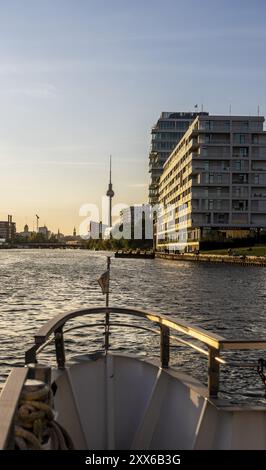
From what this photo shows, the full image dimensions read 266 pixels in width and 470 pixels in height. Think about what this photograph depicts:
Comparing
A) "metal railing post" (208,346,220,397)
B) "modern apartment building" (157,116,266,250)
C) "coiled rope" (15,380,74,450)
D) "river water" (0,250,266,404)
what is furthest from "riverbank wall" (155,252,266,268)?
"coiled rope" (15,380,74,450)

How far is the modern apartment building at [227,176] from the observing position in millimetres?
117875

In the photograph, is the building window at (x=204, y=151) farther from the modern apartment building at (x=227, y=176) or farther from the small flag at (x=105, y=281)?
the small flag at (x=105, y=281)

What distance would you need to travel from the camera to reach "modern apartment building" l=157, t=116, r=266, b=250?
117875 mm

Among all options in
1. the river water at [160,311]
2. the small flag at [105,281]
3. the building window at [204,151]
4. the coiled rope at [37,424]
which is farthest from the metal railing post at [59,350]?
the building window at [204,151]

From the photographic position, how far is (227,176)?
119250mm

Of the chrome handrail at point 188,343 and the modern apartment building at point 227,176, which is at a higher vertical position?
the modern apartment building at point 227,176

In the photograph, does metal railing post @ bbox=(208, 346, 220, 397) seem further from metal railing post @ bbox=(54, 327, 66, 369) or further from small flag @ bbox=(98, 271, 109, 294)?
small flag @ bbox=(98, 271, 109, 294)

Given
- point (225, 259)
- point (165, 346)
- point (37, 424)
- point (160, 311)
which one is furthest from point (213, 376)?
point (225, 259)

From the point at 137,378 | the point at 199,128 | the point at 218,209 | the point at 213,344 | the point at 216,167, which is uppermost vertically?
the point at 199,128

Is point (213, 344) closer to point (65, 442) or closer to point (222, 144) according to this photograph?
point (65, 442)

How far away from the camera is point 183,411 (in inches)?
274

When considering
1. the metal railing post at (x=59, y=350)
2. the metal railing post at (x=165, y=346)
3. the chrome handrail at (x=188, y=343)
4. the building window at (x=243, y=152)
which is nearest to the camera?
the chrome handrail at (x=188, y=343)

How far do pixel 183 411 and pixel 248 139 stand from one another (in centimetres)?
11584
